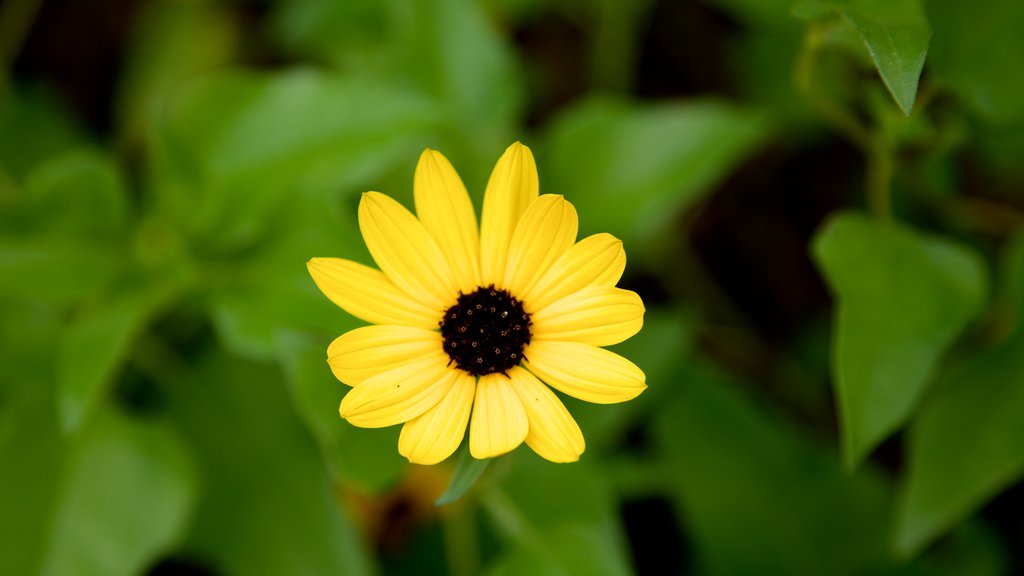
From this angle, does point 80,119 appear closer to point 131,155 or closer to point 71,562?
point 131,155

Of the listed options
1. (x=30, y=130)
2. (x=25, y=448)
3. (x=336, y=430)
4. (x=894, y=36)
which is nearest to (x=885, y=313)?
(x=894, y=36)

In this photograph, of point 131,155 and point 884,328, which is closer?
point 884,328

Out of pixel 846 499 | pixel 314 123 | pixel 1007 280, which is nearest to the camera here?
pixel 1007 280

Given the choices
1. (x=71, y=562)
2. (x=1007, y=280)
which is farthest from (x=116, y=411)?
(x=1007, y=280)

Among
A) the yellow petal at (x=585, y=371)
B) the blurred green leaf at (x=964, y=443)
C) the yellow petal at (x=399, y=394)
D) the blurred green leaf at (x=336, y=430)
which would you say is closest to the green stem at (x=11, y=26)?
the blurred green leaf at (x=336, y=430)

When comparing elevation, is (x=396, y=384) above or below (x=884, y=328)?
above

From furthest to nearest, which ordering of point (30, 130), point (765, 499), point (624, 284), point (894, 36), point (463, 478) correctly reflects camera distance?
1. point (30, 130)
2. point (624, 284)
3. point (765, 499)
4. point (894, 36)
5. point (463, 478)

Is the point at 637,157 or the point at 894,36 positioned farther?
the point at 637,157

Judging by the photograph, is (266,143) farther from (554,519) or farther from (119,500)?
(554,519)
